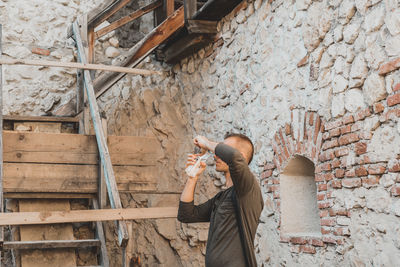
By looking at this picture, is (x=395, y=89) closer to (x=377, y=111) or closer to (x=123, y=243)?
(x=377, y=111)

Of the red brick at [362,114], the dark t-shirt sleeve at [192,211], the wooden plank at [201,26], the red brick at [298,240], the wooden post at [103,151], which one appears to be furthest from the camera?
the wooden plank at [201,26]

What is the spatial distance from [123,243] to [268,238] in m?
1.24

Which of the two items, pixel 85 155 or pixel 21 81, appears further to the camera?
pixel 21 81

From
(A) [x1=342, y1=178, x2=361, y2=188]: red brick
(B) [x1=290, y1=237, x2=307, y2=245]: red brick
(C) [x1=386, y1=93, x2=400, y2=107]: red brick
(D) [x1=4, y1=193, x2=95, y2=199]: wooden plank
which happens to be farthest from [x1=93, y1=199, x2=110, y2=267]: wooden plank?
(C) [x1=386, y1=93, x2=400, y2=107]: red brick

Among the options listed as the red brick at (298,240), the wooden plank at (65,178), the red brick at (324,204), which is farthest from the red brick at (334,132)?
the wooden plank at (65,178)

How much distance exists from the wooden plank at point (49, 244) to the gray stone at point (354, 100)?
2.71 meters

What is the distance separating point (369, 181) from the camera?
10.7 feet

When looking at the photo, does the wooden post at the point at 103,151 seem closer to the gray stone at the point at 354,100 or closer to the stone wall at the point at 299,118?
the stone wall at the point at 299,118

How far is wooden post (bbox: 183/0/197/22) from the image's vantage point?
18.2ft

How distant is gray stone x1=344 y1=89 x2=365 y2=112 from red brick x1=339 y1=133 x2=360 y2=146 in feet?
0.54

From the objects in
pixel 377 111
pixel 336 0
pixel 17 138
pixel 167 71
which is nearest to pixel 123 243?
pixel 17 138

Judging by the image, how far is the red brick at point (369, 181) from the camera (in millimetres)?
3224

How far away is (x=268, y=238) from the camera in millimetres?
4430

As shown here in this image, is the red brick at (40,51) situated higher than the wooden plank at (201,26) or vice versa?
the red brick at (40,51)
